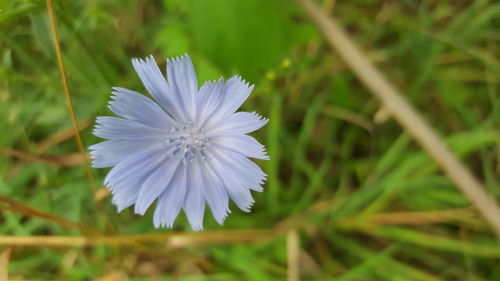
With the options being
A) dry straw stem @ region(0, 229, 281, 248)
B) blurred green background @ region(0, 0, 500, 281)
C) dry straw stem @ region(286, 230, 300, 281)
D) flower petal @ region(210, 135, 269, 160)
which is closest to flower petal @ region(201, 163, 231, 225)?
flower petal @ region(210, 135, 269, 160)

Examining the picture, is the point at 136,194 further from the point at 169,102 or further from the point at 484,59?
the point at 484,59

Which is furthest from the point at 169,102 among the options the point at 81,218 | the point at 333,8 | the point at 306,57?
the point at 333,8

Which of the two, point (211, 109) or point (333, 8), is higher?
point (333, 8)

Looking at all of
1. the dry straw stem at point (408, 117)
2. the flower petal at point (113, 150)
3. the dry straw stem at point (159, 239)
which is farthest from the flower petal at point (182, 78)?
the dry straw stem at point (408, 117)

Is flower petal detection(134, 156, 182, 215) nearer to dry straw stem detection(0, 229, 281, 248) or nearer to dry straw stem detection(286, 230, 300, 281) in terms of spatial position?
dry straw stem detection(0, 229, 281, 248)

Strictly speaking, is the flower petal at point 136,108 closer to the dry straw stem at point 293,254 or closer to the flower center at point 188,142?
the flower center at point 188,142

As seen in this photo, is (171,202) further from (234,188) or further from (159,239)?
(159,239)

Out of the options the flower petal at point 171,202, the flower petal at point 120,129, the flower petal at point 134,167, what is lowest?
the flower petal at point 171,202
